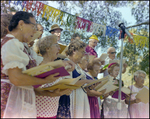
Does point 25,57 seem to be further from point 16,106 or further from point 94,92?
point 94,92

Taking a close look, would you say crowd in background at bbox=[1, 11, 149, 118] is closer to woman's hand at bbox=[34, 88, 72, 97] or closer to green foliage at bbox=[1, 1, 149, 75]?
woman's hand at bbox=[34, 88, 72, 97]

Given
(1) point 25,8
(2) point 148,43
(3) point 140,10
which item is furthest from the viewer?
(3) point 140,10

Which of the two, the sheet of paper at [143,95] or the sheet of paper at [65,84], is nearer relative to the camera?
the sheet of paper at [65,84]

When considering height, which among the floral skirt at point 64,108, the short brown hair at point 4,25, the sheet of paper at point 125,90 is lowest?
the floral skirt at point 64,108

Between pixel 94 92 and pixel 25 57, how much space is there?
1.49 metres

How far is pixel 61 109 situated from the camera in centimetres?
237

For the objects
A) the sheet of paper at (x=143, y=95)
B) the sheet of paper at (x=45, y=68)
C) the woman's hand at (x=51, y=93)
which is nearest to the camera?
the sheet of paper at (x=45, y=68)

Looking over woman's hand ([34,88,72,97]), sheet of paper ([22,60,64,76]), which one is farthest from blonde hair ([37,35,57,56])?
sheet of paper ([22,60,64,76])

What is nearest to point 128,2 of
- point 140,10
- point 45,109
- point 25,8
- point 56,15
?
point 140,10

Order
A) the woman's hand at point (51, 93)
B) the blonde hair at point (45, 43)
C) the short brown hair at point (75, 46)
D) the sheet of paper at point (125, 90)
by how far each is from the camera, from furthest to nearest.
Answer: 1. the sheet of paper at point (125, 90)
2. the short brown hair at point (75, 46)
3. the blonde hair at point (45, 43)
4. the woman's hand at point (51, 93)

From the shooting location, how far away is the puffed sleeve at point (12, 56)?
1.40 m

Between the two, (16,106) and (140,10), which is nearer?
(16,106)

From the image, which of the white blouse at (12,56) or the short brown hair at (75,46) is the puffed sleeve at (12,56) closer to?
the white blouse at (12,56)

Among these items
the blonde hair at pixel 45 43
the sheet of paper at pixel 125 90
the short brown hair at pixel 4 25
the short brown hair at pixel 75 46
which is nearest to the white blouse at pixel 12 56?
the short brown hair at pixel 4 25
